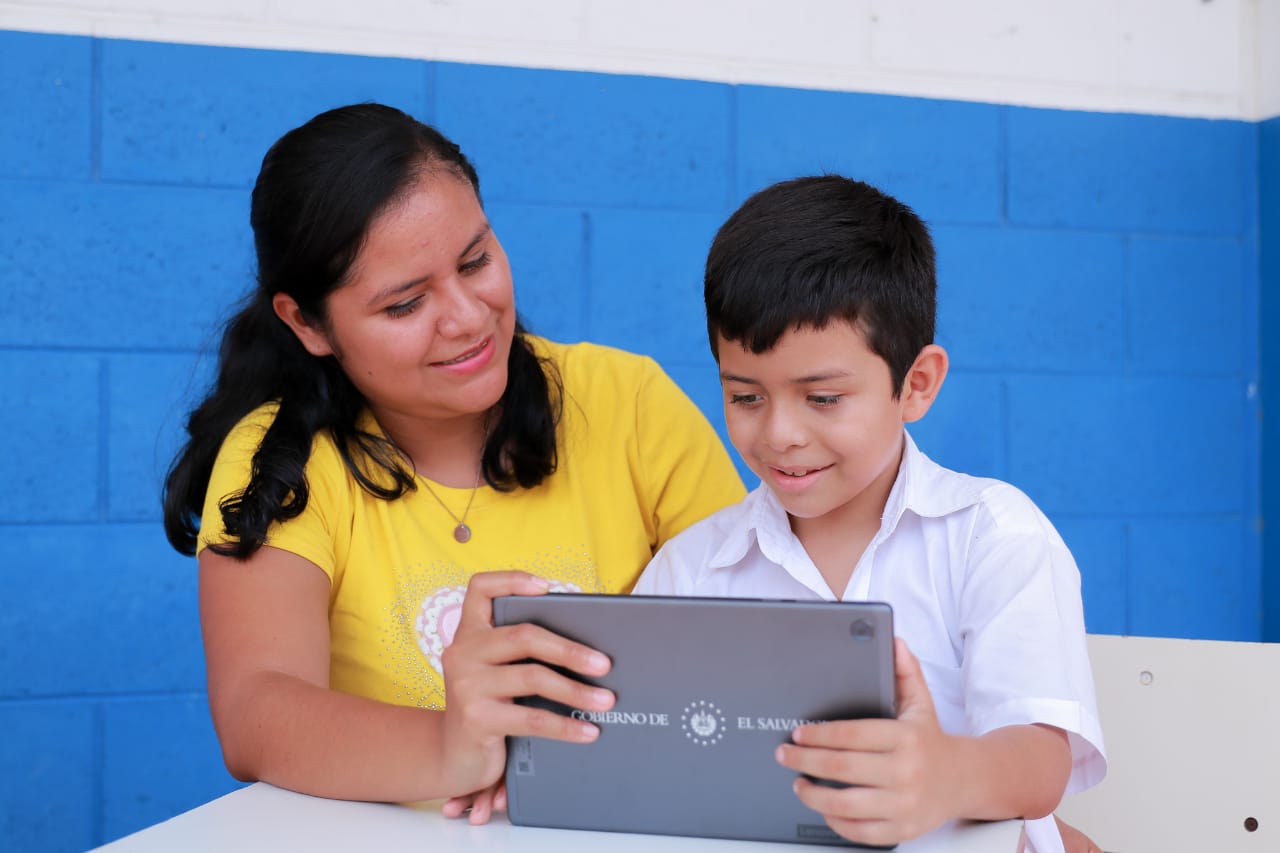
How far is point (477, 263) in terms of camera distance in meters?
1.43

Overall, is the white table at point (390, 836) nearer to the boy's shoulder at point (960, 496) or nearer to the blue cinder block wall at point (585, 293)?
the boy's shoulder at point (960, 496)

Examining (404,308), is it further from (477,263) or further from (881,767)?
(881,767)

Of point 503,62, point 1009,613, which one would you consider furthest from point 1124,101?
point 1009,613

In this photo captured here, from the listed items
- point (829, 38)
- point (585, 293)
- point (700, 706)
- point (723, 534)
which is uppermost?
point (829, 38)

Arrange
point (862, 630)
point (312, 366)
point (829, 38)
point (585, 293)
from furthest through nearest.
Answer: point (829, 38)
point (585, 293)
point (312, 366)
point (862, 630)

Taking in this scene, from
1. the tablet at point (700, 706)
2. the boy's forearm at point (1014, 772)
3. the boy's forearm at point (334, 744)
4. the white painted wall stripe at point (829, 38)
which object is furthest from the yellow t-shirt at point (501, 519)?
the white painted wall stripe at point (829, 38)

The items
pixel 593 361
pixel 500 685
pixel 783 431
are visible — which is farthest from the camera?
pixel 593 361

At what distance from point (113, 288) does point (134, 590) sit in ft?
1.81

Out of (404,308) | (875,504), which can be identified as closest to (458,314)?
(404,308)

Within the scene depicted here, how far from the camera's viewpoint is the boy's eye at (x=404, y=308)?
1.39 m

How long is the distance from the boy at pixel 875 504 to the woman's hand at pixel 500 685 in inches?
12.7

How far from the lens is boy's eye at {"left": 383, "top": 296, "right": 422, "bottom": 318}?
1386 mm

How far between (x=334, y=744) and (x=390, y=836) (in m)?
0.13

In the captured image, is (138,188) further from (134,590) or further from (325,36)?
(134,590)
